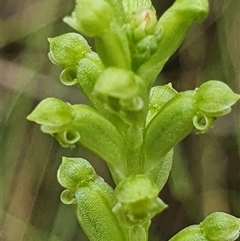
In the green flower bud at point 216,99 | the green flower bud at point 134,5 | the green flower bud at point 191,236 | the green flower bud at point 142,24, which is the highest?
the green flower bud at point 142,24

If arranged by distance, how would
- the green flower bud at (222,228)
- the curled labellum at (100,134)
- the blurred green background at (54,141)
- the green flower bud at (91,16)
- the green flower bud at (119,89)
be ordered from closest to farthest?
the green flower bud at (119,89)
the green flower bud at (91,16)
the curled labellum at (100,134)
the green flower bud at (222,228)
the blurred green background at (54,141)

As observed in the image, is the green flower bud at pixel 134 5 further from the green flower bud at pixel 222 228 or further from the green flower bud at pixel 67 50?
the green flower bud at pixel 222 228

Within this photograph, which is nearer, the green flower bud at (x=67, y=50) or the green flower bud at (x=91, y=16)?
the green flower bud at (x=91, y=16)

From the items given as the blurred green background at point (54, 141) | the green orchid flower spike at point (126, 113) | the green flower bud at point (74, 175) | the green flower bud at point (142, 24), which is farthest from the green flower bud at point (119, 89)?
the blurred green background at point (54, 141)

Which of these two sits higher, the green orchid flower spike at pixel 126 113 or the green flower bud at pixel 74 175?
the green orchid flower spike at pixel 126 113

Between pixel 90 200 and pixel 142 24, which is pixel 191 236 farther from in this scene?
pixel 142 24

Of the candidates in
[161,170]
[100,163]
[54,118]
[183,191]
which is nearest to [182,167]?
[183,191]

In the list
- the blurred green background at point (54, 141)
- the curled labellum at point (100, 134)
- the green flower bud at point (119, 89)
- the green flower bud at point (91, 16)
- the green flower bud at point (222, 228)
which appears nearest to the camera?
the green flower bud at point (119, 89)

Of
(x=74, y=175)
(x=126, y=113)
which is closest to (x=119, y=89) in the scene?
(x=126, y=113)
